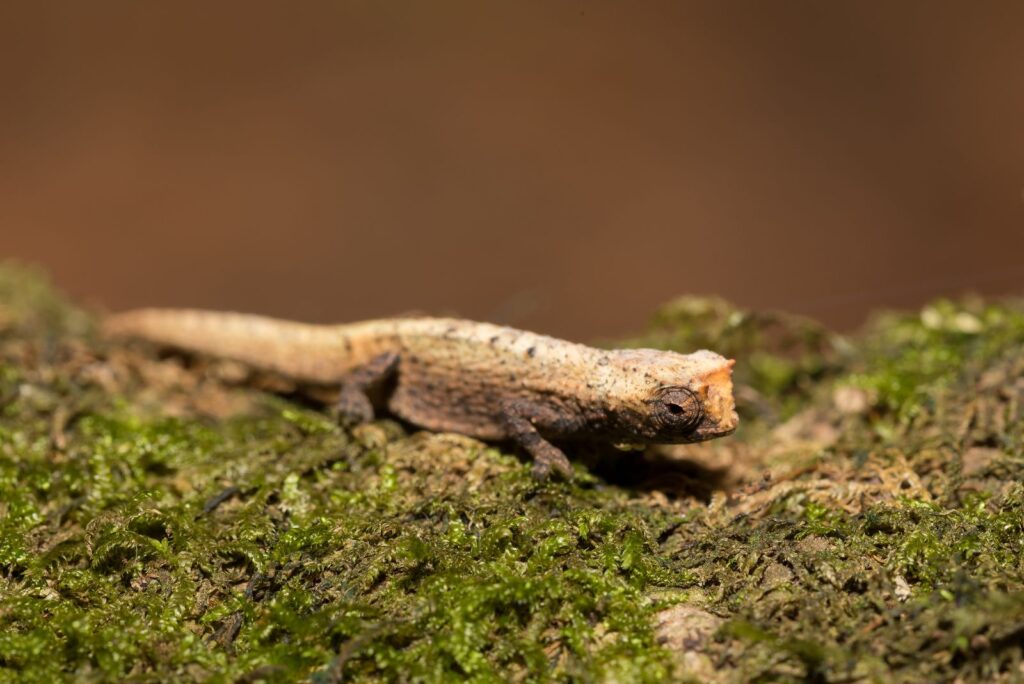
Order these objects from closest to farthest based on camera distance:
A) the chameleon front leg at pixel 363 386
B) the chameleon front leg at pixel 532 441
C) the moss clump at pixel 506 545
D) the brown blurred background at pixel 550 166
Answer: the moss clump at pixel 506 545
the chameleon front leg at pixel 532 441
the chameleon front leg at pixel 363 386
the brown blurred background at pixel 550 166

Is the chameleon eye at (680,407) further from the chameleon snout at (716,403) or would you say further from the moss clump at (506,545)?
the moss clump at (506,545)

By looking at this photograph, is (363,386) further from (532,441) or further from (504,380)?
(532,441)

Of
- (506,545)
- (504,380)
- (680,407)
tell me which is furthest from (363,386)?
(680,407)

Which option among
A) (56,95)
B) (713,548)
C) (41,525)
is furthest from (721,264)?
(56,95)

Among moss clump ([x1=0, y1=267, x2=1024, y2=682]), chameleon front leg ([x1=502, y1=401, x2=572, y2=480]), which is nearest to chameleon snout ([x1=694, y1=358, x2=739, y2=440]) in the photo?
moss clump ([x1=0, y1=267, x2=1024, y2=682])

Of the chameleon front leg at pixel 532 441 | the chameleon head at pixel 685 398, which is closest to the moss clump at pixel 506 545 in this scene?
the chameleon front leg at pixel 532 441

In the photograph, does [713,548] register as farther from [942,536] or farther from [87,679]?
[87,679]

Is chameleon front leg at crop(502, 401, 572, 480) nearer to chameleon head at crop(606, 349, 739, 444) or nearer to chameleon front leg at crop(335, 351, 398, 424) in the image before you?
chameleon head at crop(606, 349, 739, 444)
